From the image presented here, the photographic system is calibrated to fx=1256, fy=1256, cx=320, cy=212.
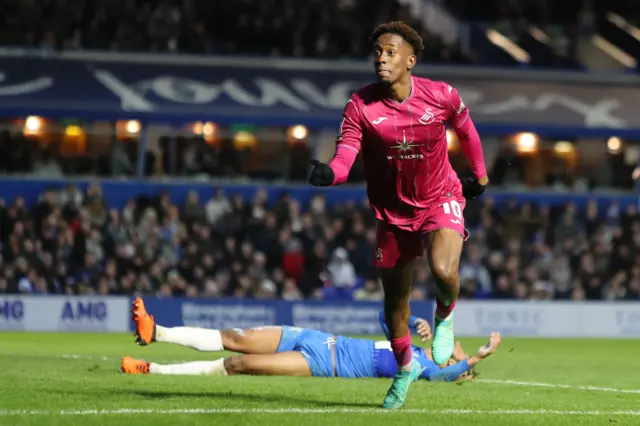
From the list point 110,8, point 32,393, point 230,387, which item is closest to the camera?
point 32,393

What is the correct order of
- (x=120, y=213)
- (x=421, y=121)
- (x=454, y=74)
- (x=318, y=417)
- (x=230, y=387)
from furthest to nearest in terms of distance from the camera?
(x=454, y=74), (x=120, y=213), (x=230, y=387), (x=421, y=121), (x=318, y=417)

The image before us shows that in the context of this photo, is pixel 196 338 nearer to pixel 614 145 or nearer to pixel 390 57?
pixel 390 57

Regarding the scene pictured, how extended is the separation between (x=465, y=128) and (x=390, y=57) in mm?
1006

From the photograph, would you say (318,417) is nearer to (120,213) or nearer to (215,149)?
(120,213)

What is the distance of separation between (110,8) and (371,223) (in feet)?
26.6

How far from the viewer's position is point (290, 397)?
36.5 ft

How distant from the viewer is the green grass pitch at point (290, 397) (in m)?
9.29

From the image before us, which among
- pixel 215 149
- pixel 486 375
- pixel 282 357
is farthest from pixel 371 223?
pixel 282 357

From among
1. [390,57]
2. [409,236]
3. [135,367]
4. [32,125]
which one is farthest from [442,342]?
[32,125]

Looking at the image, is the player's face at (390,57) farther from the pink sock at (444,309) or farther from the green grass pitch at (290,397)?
the green grass pitch at (290,397)

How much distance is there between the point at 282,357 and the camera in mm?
13062

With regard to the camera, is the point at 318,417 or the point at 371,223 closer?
the point at 318,417

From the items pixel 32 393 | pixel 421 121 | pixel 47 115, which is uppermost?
pixel 421 121

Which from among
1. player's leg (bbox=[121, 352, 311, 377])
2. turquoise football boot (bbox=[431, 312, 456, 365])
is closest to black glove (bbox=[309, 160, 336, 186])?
turquoise football boot (bbox=[431, 312, 456, 365])
